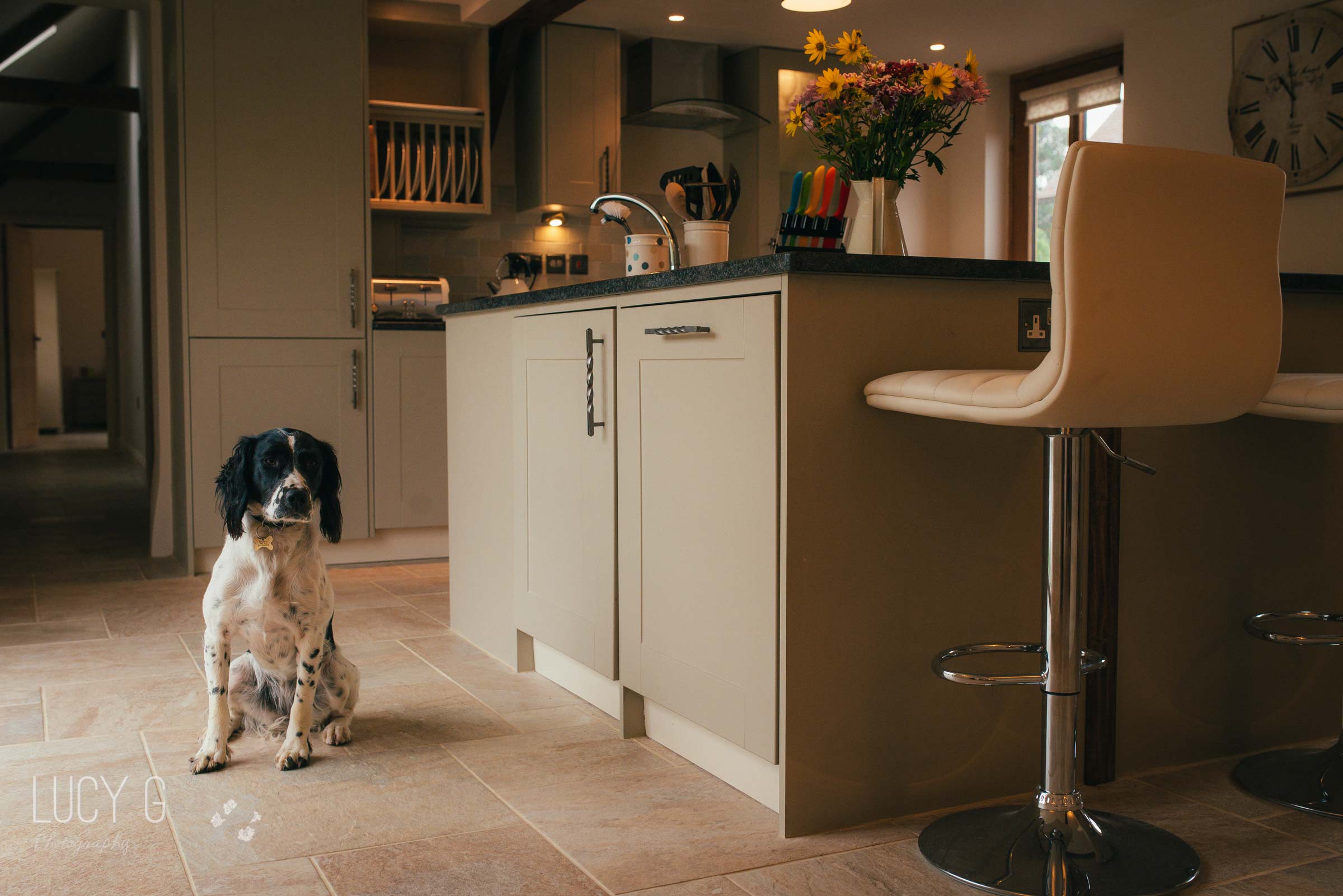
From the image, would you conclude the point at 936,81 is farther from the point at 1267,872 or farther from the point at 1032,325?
the point at 1267,872

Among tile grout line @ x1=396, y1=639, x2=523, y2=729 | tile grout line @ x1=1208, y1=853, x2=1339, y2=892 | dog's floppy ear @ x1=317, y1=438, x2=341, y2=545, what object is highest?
dog's floppy ear @ x1=317, y1=438, x2=341, y2=545

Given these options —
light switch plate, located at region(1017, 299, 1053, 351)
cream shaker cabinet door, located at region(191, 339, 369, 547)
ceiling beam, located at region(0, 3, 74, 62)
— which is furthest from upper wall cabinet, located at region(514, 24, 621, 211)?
ceiling beam, located at region(0, 3, 74, 62)

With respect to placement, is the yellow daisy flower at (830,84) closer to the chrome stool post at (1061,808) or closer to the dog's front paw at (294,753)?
the chrome stool post at (1061,808)

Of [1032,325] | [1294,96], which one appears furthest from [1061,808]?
[1294,96]

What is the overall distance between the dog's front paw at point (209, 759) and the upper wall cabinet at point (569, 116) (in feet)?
11.3

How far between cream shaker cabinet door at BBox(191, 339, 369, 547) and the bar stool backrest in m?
3.28

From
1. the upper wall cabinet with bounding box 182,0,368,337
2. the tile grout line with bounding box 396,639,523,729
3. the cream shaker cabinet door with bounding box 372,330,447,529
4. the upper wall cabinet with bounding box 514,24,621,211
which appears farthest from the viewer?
the upper wall cabinet with bounding box 514,24,621,211

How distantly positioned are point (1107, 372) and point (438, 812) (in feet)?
4.30

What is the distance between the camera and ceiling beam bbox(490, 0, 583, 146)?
15.9 ft

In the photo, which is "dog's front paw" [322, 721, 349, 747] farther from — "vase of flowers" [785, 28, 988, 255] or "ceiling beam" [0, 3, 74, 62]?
"ceiling beam" [0, 3, 74, 62]

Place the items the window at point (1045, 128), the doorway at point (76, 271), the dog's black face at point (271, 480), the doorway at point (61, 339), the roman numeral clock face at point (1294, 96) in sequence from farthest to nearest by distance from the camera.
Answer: the doorway at point (61, 339) → the doorway at point (76, 271) → the window at point (1045, 128) → the roman numeral clock face at point (1294, 96) → the dog's black face at point (271, 480)

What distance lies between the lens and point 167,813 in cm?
200

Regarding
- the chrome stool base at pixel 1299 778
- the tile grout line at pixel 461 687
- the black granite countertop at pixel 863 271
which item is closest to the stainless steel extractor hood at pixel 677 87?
the tile grout line at pixel 461 687

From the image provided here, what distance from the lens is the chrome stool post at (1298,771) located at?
6.60 ft
